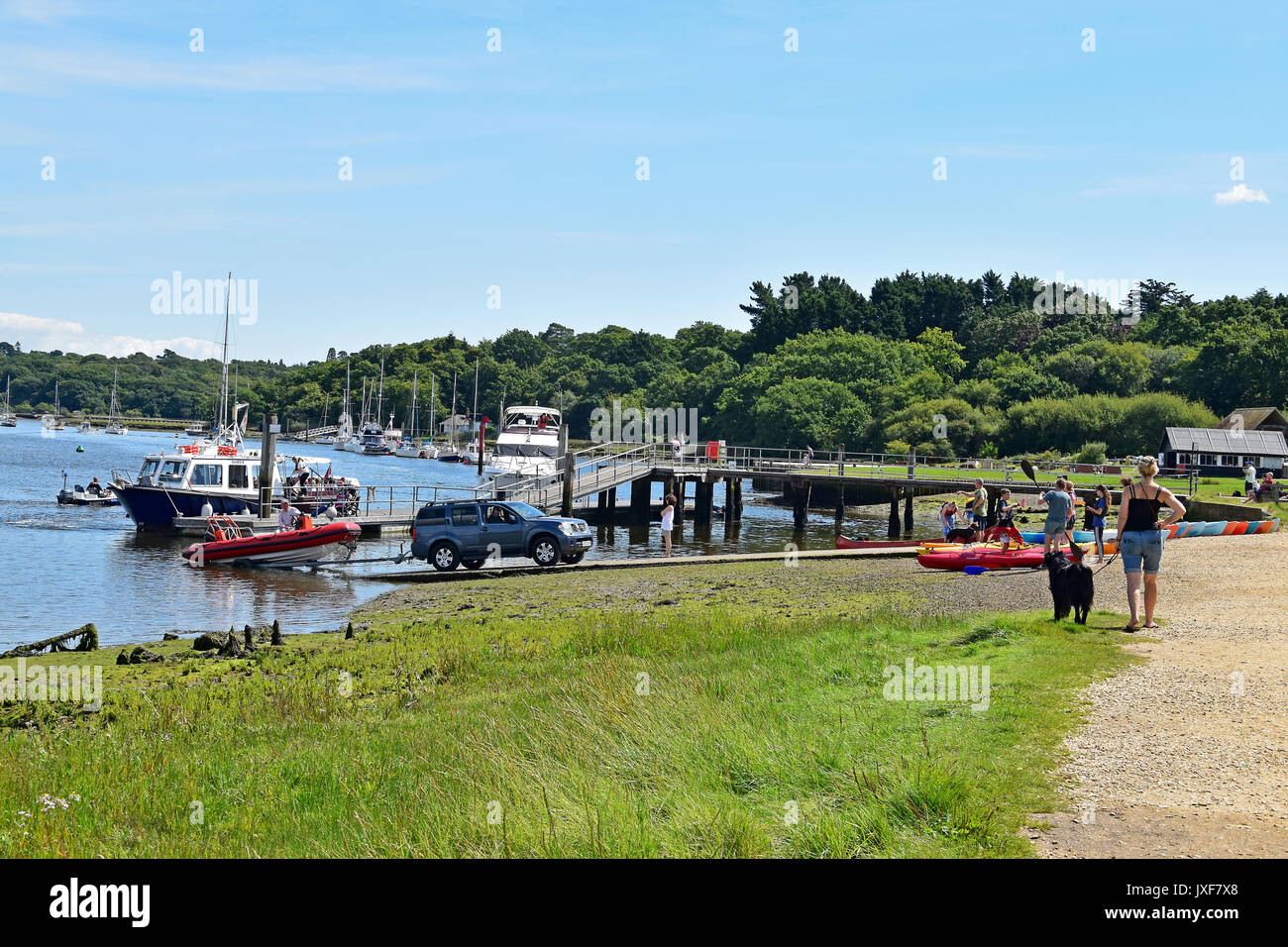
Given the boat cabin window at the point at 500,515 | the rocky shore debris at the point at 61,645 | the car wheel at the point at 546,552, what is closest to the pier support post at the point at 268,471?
the boat cabin window at the point at 500,515

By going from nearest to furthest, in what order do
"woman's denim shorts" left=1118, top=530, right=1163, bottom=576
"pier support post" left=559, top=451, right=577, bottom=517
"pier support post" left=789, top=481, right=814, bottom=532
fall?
1. "woman's denim shorts" left=1118, top=530, right=1163, bottom=576
2. "pier support post" left=559, top=451, right=577, bottom=517
3. "pier support post" left=789, top=481, right=814, bottom=532

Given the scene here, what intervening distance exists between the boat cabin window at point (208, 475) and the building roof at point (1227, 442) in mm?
51869

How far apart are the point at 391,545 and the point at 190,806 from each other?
106ft

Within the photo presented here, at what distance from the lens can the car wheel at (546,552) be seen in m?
31.3

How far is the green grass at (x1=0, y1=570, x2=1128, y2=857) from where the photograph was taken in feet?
25.1

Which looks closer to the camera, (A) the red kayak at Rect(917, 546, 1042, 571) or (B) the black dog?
(B) the black dog

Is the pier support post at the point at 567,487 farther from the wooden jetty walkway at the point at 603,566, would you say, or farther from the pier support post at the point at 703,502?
the wooden jetty walkway at the point at 603,566

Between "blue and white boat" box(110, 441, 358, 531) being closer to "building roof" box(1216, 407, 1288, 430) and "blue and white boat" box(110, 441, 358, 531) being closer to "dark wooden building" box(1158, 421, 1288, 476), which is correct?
"dark wooden building" box(1158, 421, 1288, 476)

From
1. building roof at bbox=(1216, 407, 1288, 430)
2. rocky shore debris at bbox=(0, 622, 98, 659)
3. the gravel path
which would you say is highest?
building roof at bbox=(1216, 407, 1288, 430)

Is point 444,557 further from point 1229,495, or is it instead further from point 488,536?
point 1229,495

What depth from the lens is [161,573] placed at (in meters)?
33.1

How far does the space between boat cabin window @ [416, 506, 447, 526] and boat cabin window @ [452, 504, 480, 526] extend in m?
0.28

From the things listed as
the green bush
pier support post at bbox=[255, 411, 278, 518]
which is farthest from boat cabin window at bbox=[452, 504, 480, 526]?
the green bush
